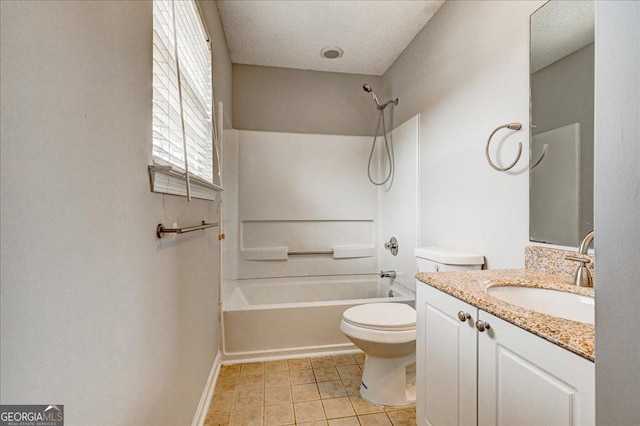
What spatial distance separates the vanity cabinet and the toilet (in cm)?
31

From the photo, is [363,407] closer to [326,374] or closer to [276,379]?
[326,374]

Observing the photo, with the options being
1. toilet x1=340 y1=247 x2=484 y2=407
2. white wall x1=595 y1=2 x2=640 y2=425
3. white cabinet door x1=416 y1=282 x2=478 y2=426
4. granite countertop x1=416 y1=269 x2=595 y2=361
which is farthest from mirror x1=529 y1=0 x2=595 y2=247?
white wall x1=595 y1=2 x2=640 y2=425

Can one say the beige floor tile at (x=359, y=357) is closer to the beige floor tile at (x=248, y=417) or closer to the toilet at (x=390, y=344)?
the toilet at (x=390, y=344)

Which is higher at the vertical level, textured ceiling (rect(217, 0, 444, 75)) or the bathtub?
textured ceiling (rect(217, 0, 444, 75))

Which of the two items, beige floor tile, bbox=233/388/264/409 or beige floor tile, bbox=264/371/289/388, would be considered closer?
beige floor tile, bbox=233/388/264/409

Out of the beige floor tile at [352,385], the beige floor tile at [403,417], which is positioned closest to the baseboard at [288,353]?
the beige floor tile at [352,385]

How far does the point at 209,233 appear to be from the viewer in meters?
1.81

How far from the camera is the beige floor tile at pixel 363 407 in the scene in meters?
1.64

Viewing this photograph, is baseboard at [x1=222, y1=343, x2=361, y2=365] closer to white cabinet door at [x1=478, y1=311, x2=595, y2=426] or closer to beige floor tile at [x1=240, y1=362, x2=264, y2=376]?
beige floor tile at [x1=240, y1=362, x2=264, y2=376]

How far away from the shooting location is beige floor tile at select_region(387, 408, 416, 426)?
155 centimetres

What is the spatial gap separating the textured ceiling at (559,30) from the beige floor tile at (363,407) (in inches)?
75.6

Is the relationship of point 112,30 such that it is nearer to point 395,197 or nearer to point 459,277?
point 459,277

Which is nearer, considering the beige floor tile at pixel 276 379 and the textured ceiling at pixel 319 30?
the beige floor tile at pixel 276 379

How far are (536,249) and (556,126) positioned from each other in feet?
1.80
